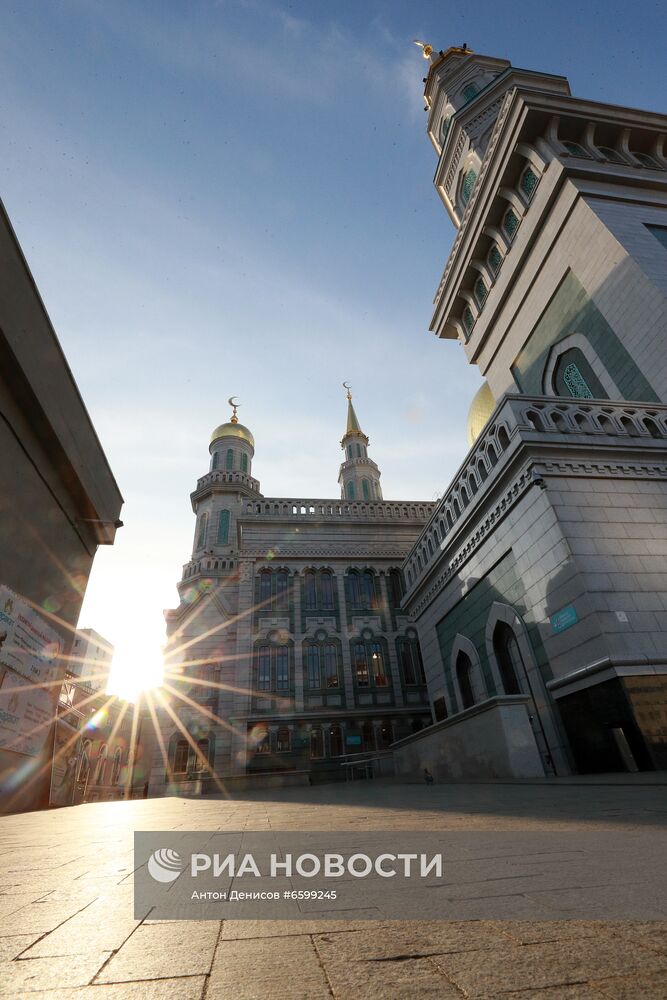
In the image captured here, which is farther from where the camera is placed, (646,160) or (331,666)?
(331,666)

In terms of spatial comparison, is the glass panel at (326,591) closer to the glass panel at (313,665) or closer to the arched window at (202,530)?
the glass panel at (313,665)

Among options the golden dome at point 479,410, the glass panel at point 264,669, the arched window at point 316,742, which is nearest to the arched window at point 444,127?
the golden dome at point 479,410

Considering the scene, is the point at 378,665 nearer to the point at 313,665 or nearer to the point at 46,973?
the point at 313,665

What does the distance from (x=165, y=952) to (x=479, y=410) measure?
26.4 meters

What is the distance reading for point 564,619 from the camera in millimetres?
8906

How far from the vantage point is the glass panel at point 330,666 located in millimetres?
24188

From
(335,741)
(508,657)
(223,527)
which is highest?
Result: (223,527)

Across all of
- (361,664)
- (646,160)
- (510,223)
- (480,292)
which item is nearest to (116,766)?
(361,664)

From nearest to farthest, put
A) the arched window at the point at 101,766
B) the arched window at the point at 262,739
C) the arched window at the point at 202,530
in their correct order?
the arched window at the point at 262,739, the arched window at the point at 202,530, the arched window at the point at 101,766

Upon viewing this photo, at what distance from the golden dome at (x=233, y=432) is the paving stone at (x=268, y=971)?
37073mm

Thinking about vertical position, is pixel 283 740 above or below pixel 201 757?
above

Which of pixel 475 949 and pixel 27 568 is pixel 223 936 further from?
pixel 27 568

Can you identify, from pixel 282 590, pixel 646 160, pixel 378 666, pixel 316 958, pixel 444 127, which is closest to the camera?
pixel 316 958

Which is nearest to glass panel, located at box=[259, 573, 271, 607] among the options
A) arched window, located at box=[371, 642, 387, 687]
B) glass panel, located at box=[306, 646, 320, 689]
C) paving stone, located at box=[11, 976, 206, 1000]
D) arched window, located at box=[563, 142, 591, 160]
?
glass panel, located at box=[306, 646, 320, 689]
